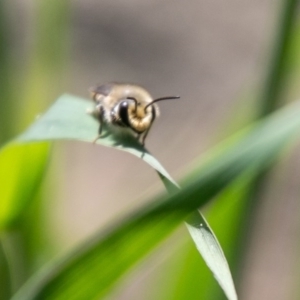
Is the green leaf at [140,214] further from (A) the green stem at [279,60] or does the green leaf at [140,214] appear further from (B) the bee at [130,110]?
(B) the bee at [130,110]

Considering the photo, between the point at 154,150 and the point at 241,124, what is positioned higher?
the point at 241,124

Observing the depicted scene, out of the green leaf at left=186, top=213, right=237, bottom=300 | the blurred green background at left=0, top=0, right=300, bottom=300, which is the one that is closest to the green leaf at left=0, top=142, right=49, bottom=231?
the blurred green background at left=0, top=0, right=300, bottom=300

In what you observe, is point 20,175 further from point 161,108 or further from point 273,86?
point 161,108

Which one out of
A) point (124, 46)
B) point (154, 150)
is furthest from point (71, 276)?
point (124, 46)

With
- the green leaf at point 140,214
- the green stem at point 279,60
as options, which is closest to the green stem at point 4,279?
the green leaf at point 140,214

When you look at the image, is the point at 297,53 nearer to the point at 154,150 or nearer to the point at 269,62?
the point at 269,62

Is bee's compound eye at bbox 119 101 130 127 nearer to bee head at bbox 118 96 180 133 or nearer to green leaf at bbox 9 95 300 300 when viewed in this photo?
bee head at bbox 118 96 180 133
